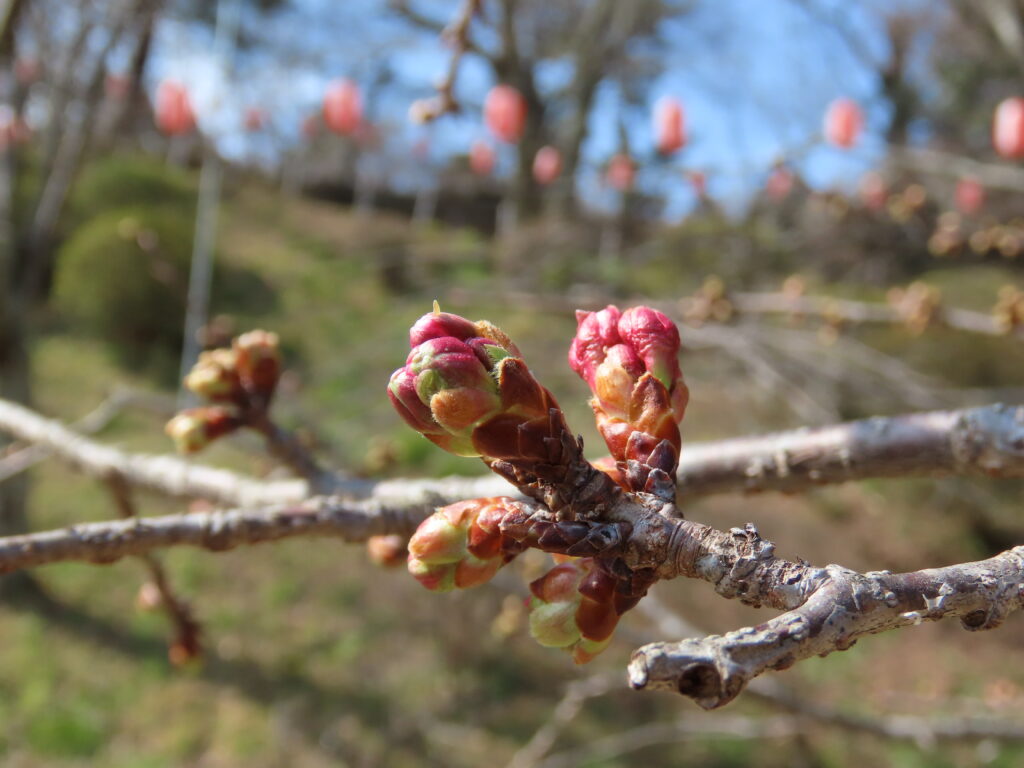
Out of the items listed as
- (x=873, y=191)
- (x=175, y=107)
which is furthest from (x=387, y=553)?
(x=175, y=107)

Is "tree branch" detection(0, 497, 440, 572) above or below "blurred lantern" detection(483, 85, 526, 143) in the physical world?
below

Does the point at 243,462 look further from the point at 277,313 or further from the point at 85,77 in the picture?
the point at 277,313

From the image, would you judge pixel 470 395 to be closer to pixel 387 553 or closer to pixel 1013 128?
pixel 387 553

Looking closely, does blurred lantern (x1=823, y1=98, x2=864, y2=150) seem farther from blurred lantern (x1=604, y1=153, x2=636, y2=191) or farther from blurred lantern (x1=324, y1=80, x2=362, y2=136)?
blurred lantern (x1=324, y1=80, x2=362, y2=136)

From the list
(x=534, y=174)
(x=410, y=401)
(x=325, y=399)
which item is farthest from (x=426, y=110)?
(x=534, y=174)

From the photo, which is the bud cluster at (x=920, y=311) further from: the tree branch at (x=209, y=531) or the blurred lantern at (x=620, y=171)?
the blurred lantern at (x=620, y=171)

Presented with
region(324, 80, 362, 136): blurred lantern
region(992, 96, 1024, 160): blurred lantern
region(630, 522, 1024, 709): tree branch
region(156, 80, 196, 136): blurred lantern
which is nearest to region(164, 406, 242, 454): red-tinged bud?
region(630, 522, 1024, 709): tree branch

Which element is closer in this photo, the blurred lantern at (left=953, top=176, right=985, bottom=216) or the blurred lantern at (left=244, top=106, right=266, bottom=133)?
the blurred lantern at (left=953, top=176, right=985, bottom=216)

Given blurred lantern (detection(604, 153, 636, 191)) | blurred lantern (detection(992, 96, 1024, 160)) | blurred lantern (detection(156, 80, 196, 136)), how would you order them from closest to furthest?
blurred lantern (detection(992, 96, 1024, 160)), blurred lantern (detection(604, 153, 636, 191)), blurred lantern (detection(156, 80, 196, 136))

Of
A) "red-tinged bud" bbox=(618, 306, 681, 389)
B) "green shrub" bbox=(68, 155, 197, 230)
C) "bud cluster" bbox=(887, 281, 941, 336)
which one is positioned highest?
"green shrub" bbox=(68, 155, 197, 230)
